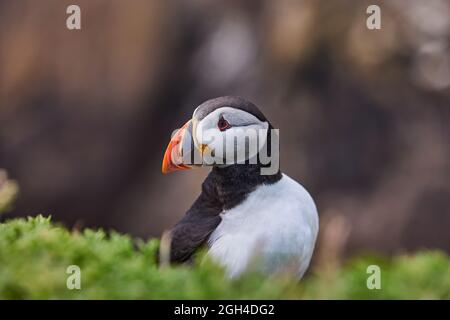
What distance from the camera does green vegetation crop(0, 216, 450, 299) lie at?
6.12 ft

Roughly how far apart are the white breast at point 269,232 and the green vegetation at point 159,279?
83 centimetres

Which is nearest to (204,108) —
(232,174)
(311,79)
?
(232,174)

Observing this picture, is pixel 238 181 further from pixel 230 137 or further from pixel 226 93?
pixel 226 93

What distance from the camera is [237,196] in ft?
10.8

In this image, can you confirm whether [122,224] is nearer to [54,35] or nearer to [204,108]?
[54,35]

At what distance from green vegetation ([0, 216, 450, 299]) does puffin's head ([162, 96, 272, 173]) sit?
1140mm

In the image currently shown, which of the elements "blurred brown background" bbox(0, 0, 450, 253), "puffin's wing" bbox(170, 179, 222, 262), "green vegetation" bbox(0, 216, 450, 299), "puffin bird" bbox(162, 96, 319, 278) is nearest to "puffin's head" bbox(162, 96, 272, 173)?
"puffin bird" bbox(162, 96, 319, 278)

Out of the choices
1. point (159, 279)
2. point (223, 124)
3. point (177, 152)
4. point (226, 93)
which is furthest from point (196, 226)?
point (226, 93)

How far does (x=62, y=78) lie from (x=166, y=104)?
45.9 inches

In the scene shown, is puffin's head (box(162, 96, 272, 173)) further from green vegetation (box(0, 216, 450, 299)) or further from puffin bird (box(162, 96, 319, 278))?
green vegetation (box(0, 216, 450, 299))

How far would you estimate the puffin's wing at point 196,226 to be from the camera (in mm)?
3197

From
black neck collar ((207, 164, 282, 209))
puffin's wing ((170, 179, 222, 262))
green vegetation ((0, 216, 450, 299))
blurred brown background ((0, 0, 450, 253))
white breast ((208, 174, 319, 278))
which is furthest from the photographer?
blurred brown background ((0, 0, 450, 253))

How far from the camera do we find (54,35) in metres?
8.34

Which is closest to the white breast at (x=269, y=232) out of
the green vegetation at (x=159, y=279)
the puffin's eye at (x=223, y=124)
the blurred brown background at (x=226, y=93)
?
the puffin's eye at (x=223, y=124)
